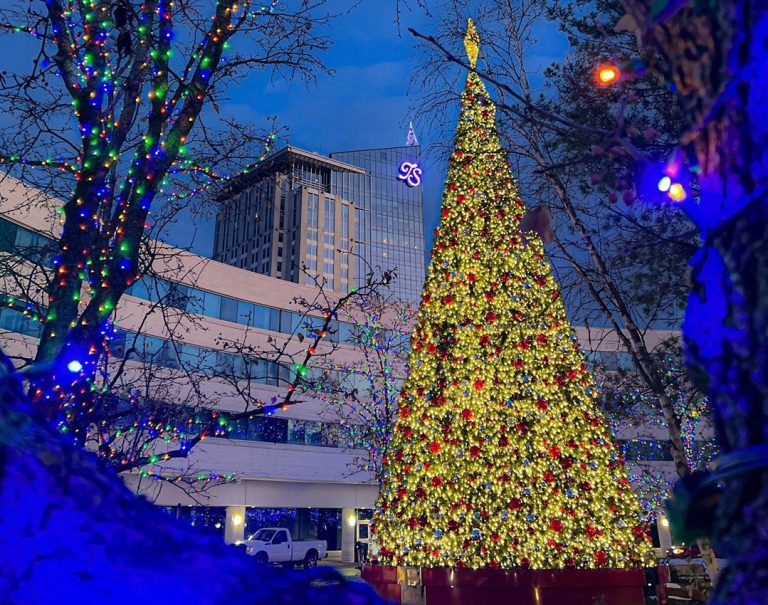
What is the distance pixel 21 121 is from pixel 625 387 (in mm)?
21807

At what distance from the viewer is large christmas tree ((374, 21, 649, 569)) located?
7.59 metres

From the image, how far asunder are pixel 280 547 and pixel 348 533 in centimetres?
988

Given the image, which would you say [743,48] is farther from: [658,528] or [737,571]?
[658,528]

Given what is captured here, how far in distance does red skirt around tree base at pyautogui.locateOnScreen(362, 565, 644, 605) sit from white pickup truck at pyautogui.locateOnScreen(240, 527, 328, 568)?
19.7m

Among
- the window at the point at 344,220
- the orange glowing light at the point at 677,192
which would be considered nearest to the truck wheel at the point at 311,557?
the orange glowing light at the point at 677,192

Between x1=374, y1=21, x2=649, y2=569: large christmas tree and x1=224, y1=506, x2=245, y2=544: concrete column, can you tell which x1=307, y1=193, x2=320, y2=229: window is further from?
x1=374, y1=21, x2=649, y2=569: large christmas tree

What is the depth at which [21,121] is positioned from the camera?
21.4 feet

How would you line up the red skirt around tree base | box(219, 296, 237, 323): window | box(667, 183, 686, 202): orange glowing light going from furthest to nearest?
box(219, 296, 237, 323): window → the red skirt around tree base → box(667, 183, 686, 202): orange glowing light

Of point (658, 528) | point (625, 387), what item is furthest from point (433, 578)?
point (658, 528)

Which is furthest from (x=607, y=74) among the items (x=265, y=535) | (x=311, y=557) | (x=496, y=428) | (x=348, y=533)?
(x=348, y=533)

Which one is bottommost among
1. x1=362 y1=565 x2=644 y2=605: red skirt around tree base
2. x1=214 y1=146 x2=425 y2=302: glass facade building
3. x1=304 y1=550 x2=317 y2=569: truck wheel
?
x1=304 y1=550 x2=317 y2=569: truck wheel

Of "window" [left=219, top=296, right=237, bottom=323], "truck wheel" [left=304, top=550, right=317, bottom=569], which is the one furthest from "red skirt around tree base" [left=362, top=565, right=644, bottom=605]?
"window" [left=219, top=296, right=237, bottom=323]

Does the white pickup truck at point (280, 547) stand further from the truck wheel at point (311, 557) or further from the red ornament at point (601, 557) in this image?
the red ornament at point (601, 557)

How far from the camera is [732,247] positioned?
101 centimetres
